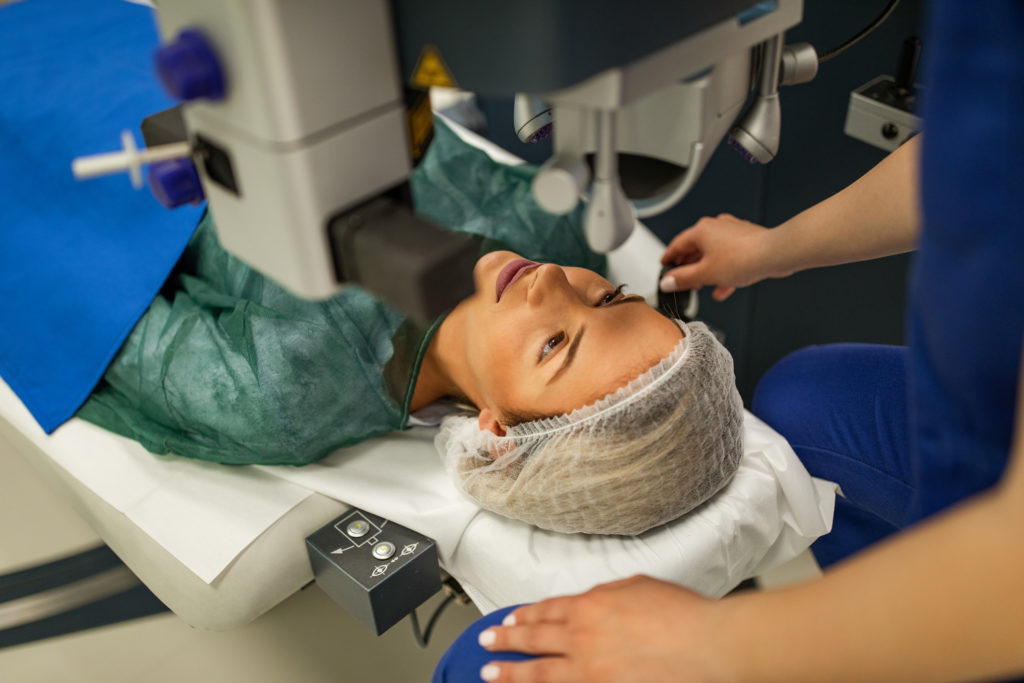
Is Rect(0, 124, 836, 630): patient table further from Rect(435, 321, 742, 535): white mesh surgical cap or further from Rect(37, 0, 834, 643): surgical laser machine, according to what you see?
Rect(37, 0, 834, 643): surgical laser machine

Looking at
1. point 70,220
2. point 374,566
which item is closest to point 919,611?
point 374,566

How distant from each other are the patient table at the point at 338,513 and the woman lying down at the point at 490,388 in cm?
4

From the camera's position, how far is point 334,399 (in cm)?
122

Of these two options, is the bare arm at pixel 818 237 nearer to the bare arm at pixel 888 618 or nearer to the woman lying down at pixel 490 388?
the woman lying down at pixel 490 388

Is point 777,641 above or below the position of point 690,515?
above

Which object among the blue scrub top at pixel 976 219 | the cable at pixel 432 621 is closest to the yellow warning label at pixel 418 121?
the blue scrub top at pixel 976 219

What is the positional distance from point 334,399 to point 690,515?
1.94ft

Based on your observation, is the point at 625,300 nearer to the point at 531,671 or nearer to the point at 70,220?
the point at 531,671

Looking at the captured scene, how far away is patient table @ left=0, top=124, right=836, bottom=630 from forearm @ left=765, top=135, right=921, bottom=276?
0.33 m

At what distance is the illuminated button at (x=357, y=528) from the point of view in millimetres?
1163

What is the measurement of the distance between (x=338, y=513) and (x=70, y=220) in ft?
2.66

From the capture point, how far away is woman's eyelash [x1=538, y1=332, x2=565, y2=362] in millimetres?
1181

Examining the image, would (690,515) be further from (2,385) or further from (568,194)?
(2,385)

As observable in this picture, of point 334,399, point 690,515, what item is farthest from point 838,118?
point 334,399
